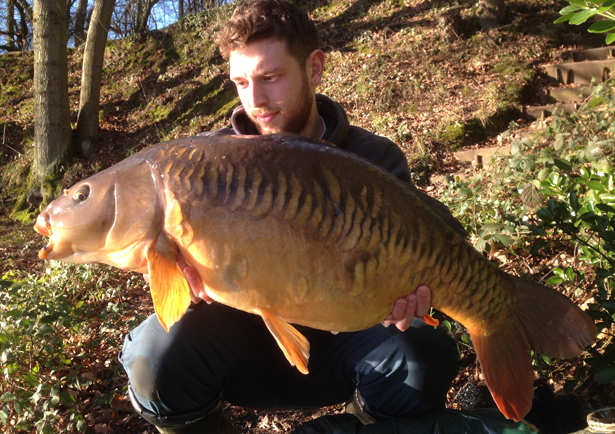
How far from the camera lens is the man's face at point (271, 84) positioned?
5.98 feet

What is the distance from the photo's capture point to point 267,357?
1.68 metres

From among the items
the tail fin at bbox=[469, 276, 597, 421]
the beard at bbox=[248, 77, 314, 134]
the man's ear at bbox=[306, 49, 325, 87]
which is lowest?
the tail fin at bbox=[469, 276, 597, 421]

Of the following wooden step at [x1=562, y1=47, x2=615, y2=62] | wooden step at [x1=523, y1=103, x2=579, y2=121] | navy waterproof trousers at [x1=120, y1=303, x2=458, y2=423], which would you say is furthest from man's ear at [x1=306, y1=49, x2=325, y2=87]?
wooden step at [x1=562, y1=47, x2=615, y2=62]

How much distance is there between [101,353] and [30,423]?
0.82 meters

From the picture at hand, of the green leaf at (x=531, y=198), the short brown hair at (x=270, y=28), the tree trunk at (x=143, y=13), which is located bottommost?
the green leaf at (x=531, y=198)

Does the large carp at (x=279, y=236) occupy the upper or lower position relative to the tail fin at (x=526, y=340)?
upper

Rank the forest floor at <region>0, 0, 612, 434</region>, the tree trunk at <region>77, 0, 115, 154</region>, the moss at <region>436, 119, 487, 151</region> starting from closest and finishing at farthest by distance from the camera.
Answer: the forest floor at <region>0, 0, 612, 434</region>, the moss at <region>436, 119, 487, 151</region>, the tree trunk at <region>77, 0, 115, 154</region>

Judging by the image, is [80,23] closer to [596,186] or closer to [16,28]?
[16,28]

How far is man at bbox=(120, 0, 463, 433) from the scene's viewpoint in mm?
1575

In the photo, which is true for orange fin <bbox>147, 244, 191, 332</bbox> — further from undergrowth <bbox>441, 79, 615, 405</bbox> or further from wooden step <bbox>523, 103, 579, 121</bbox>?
wooden step <bbox>523, 103, 579, 121</bbox>

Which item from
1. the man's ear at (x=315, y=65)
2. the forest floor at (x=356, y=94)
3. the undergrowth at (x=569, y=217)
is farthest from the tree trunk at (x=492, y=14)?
the man's ear at (x=315, y=65)

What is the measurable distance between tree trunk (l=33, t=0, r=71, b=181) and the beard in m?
5.79

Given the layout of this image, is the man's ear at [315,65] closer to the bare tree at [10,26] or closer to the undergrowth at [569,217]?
the undergrowth at [569,217]

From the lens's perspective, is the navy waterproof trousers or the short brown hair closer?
the navy waterproof trousers
